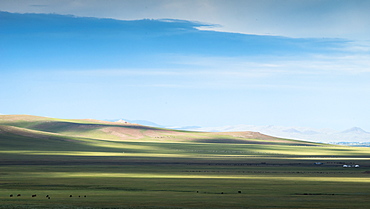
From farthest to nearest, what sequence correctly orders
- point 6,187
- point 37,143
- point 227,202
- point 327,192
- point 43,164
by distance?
point 37,143
point 43,164
point 6,187
point 327,192
point 227,202

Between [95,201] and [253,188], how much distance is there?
17357 mm

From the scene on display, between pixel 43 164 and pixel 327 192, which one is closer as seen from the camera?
pixel 327 192

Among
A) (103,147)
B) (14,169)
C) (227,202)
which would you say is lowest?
(227,202)

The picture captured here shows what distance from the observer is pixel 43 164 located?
97188mm

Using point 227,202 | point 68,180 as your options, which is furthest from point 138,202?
point 68,180

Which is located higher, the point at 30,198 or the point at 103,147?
the point at 103,147

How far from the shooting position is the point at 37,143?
15925 centimetres

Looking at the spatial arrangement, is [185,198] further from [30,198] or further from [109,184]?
[109,184]

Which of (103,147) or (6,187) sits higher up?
(103,147)

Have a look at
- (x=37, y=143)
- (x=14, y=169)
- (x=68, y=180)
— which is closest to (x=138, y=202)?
(x=68, y=180)

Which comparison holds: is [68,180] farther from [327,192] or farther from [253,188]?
[327,192]

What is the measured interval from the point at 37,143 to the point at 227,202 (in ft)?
392

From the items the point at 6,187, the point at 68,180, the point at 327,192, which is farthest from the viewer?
the point at 68,180

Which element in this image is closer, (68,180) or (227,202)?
(227,202)
